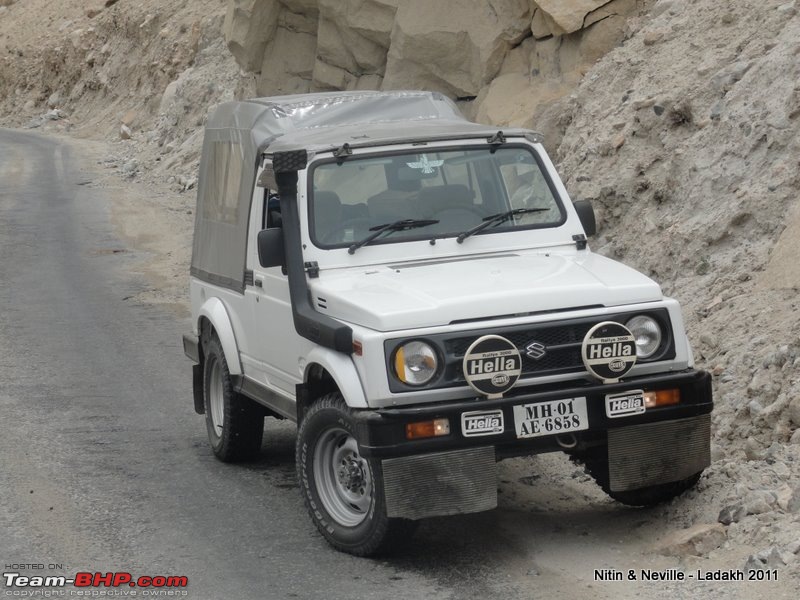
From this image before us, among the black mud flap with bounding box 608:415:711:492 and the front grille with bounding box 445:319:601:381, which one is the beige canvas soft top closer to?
the front grille with bounding box 445:319:601:381

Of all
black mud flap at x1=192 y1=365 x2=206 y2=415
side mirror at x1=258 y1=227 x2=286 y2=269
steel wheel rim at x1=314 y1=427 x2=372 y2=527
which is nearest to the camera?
steel wheel rim at x1=314 y1=427 x2=372 y2=527

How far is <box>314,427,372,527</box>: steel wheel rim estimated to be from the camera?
632 centimetres

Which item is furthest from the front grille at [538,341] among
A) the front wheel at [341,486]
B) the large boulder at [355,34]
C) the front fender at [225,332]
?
the large boulder at [355,34]

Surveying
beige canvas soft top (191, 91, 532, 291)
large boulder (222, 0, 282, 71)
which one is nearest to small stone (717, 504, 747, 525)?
beige canvas soft top (191, 91, 532, 291)

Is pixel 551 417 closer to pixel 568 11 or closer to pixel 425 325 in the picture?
pixel 425 325

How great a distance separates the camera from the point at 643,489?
22.2 ft

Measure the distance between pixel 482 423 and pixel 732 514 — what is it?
1377mm

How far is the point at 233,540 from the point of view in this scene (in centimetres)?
675

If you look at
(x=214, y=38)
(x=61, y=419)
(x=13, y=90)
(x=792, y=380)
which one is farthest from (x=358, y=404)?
(x=13, y=90)

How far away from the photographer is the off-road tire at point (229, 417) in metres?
8.20

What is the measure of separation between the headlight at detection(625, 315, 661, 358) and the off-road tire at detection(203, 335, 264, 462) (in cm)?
290

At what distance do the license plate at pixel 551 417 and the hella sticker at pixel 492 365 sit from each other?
0.49 ft

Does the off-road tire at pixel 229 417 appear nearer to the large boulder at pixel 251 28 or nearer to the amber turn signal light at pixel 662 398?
the amber turn signal light at pixel 662 398

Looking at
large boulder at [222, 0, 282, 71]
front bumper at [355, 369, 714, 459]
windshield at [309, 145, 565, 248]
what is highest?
large boulder at [222, 0, 282, 71]
